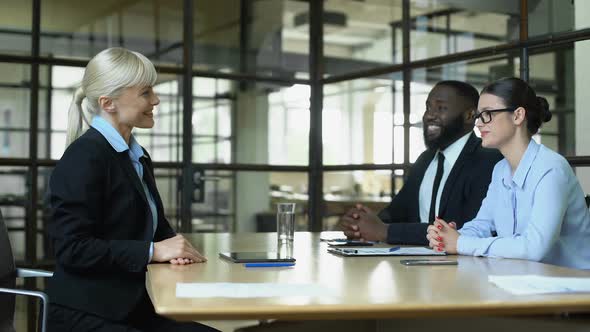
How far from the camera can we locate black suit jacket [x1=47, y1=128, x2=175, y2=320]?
1.94 meters

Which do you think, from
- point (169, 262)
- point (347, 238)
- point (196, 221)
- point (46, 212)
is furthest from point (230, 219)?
point (169, 262)

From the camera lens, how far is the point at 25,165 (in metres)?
4.13

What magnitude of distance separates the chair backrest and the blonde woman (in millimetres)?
370

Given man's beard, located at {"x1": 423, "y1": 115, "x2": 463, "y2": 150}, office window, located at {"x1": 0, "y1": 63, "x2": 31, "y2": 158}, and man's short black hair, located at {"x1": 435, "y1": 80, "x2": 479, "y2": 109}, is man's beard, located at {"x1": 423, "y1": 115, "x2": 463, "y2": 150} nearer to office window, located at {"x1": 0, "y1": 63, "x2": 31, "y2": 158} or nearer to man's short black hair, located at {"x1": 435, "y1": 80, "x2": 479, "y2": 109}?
man's short black hair, located at {"x1": 435, "y1": 80, "x2": 479, "y2": 109}

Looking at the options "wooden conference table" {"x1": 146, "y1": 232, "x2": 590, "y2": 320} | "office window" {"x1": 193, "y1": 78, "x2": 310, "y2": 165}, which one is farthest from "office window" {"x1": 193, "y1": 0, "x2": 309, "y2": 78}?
"wooden conference table" {"x1": 146, "y1": 232, "x2": 590, "y2": 320}

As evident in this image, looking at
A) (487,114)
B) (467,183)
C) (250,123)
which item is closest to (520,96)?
(487,114)

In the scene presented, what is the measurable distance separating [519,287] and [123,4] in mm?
3457

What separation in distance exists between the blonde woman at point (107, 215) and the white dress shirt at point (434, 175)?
1.30 m

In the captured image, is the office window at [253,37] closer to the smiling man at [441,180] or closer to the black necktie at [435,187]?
the smiling man at [441,180]

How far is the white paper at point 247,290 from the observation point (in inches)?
56.6

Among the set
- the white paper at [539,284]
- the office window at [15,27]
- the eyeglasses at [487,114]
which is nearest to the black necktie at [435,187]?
the eyeglasses at [487,114]

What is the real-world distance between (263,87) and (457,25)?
129 centimetres

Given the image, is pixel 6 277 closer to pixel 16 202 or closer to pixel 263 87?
pixel 16 202

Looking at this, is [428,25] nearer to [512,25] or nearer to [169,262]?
[512,25]
